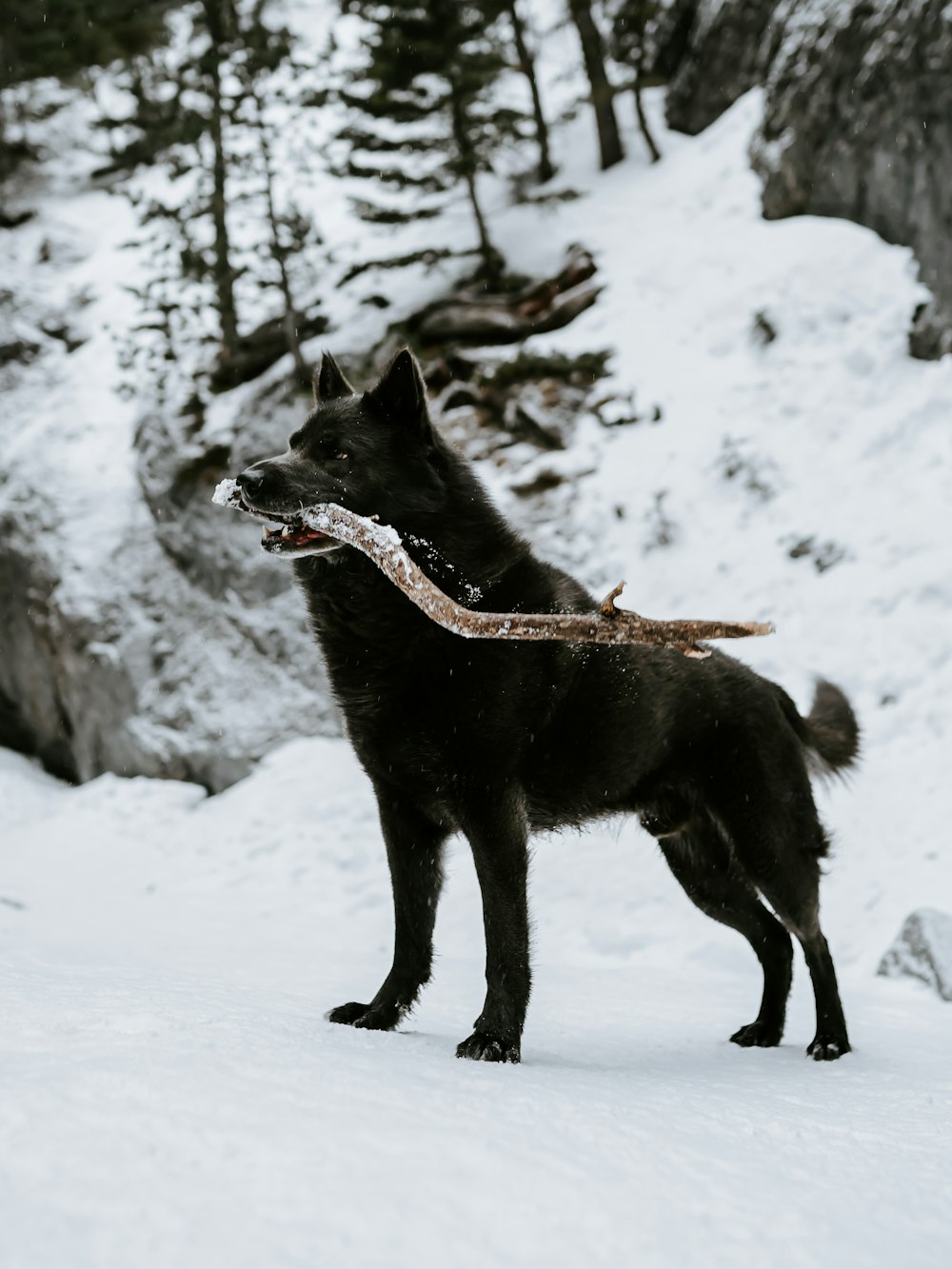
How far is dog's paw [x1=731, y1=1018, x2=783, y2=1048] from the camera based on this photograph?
3.79m

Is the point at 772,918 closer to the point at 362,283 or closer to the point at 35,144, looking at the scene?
the point at 362,283

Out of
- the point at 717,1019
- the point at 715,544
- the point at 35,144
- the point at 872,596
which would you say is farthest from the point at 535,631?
the point at 35,144

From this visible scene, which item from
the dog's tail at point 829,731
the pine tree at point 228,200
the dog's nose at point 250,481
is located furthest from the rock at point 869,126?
the dog's nose at point 250,481

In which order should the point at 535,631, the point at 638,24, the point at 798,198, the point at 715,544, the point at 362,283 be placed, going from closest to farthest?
the point at 535,631
the point at 715,544
the point at 798,198
the point at 362,283
the point at 638,24

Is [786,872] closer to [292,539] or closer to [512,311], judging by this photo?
[292,539]

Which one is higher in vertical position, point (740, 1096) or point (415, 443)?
point (415, 443)

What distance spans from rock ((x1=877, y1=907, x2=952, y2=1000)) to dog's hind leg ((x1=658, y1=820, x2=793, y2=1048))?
955 millimetres

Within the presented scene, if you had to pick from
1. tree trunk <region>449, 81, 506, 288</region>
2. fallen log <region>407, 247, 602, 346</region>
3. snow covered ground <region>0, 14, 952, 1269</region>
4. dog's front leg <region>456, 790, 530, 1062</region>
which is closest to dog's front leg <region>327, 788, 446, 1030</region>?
snow covered ground <region>0, 14, 952, 1269</region>

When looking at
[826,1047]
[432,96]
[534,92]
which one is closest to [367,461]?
[826,1047]

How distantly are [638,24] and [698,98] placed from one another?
1.58m

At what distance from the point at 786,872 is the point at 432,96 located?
1363 centimetres

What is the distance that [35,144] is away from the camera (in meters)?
27.0

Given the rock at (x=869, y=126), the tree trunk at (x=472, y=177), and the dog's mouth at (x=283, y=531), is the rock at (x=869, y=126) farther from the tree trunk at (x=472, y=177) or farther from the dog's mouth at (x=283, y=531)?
the dog's mouth at (x=283, y=531)

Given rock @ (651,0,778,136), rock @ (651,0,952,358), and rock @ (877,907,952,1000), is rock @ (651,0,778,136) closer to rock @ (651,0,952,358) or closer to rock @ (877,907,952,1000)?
rock @ (651,0,952,358)
